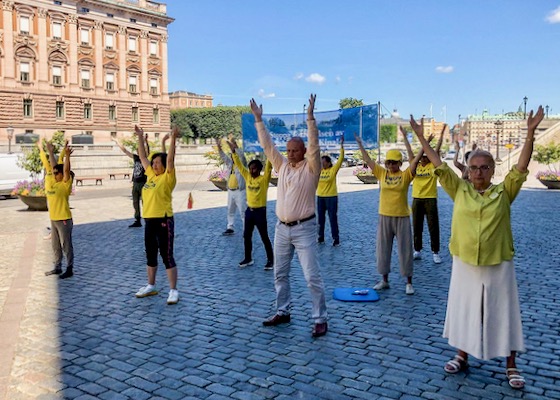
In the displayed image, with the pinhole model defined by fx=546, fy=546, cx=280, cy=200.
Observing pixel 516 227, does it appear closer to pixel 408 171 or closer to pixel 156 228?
pixel 408 171

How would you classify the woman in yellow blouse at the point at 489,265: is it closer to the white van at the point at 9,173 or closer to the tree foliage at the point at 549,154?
the white van at the point at 9,173

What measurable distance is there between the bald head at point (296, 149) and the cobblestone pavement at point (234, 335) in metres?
1.72

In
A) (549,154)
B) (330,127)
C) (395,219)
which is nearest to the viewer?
(395,219)

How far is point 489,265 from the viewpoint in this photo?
13.3 feet

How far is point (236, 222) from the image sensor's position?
13.8m

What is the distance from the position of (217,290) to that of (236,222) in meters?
6.72

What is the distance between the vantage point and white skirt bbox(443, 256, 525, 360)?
4.05 meters

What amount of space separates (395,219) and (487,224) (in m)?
2.83

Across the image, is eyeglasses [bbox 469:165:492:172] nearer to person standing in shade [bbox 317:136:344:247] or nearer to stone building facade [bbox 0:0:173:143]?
person standing in shade [bbox 317:136:344:247]

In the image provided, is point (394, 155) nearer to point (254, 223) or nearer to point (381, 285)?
point (381, 285)

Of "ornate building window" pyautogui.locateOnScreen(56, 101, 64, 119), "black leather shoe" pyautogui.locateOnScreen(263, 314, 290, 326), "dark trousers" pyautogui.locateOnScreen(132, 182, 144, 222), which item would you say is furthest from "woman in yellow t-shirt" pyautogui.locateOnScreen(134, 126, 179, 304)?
"ornate building window" pyautogui.locateOnScreen(56, 101, 64, 119)

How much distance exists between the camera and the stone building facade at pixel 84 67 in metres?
51.1

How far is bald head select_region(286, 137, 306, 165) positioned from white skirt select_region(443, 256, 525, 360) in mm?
1922

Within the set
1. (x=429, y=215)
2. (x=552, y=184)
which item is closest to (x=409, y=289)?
(x=429, y=215)
